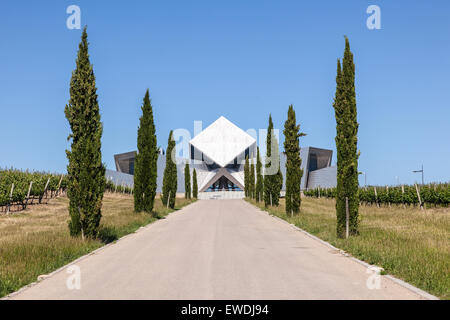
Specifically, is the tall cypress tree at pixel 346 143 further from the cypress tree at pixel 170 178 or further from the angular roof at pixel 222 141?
the angular roof at pixel 222 141

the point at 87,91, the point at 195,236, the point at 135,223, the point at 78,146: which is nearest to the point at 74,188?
the point at 78,146

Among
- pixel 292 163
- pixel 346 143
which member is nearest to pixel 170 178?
pixel 292 163

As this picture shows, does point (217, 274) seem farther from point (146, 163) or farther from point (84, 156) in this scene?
point (146, 163)

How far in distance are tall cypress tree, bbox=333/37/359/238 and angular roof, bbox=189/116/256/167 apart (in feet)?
227

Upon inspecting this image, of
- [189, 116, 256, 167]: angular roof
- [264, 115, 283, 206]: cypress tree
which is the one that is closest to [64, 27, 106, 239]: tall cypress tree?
[264, 115, 283, 206]: cypress tree

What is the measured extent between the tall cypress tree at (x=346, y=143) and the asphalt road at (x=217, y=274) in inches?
74.8

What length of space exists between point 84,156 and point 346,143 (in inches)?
336

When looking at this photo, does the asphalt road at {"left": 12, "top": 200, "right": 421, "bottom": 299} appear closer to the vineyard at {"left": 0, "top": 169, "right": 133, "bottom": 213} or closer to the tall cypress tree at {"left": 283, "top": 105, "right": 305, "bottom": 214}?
the tall cypress tree at {"left": 283, "top": 105, "right": 305, "bottom": 214}

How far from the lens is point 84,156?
12.3m

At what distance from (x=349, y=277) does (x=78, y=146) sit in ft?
29.4

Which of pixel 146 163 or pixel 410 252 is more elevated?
pixel 146 163

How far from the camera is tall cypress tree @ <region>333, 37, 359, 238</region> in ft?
42.9

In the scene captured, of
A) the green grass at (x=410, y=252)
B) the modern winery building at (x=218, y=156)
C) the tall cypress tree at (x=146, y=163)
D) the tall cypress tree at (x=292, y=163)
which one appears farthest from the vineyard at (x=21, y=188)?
the modern winery building at (x=218, y=156)
